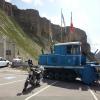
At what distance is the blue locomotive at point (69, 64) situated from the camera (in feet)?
82.4

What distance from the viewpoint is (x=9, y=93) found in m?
18.6

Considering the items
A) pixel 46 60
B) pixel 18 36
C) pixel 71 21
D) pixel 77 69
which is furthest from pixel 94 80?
pixel 18 36

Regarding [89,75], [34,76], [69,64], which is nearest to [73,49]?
[69,64]

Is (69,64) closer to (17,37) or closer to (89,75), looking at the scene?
(89,75)

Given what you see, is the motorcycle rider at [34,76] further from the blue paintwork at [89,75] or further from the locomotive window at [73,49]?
the locomotive window at [73,49]

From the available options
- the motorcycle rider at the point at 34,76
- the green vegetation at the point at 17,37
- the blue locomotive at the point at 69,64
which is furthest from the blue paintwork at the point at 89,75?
the green vegetation at the point at 17,37

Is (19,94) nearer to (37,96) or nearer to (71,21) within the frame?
(37,96)

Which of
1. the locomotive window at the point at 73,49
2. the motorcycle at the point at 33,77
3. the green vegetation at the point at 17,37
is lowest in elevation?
the motorcycle at the point at 33,77

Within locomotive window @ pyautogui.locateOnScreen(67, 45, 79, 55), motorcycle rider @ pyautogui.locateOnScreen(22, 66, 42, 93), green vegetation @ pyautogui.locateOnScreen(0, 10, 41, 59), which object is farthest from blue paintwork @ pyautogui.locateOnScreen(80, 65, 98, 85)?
green vegetation @ pyautogui.locateOnScreen(0, 10, 41, 59)

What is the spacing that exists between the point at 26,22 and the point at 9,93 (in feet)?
374

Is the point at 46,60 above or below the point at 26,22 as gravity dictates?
below

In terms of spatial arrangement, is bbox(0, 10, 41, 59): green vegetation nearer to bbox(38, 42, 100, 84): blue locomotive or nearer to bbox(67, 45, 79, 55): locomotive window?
bbox(38, 42, 100, 84): blue locomotive

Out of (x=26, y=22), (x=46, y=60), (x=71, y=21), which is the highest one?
(x=26, y=22)

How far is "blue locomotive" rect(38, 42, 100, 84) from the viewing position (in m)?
25.1
